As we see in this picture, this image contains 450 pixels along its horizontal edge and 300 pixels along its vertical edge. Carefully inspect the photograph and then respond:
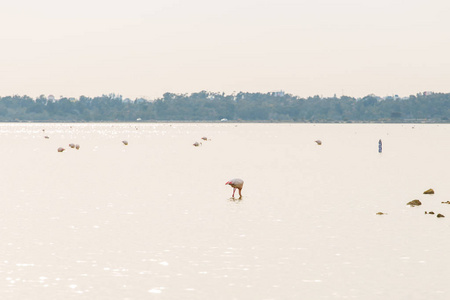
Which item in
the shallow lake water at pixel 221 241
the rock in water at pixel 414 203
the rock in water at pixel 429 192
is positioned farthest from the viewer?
the rock in water at pixel 429 192

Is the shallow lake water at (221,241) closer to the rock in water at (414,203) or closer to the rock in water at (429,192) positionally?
the rock in water at (429,192)

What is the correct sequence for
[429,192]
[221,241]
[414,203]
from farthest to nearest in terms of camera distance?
1. [429,192]
2. [414,203]
3. [221,241]

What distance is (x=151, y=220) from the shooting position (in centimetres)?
3014

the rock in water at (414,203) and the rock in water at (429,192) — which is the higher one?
the rock in water at (414,203)

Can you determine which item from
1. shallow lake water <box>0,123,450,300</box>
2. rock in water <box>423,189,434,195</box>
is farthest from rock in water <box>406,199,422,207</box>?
rock in water <box>423,189,434,195</box>

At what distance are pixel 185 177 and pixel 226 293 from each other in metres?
35.6

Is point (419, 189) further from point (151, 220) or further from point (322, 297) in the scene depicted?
point (322, 297)

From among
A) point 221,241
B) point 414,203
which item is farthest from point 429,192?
point 221,241

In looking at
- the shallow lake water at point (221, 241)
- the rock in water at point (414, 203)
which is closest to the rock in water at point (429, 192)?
the shallow lake water at point (221, 241)

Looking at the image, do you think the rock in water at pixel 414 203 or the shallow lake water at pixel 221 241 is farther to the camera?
the rock in water at pixel 414 203

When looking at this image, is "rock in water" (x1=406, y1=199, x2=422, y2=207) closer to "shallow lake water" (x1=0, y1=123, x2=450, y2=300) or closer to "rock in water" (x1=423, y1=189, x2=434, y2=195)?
"shallow lake water" (x1=0, y1=123, x2=450, y2=300)

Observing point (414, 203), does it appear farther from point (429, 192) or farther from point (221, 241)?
point (221, 241)

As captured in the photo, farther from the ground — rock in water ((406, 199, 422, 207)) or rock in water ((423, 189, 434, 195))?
rock in water ((406, 199, 422, 207))

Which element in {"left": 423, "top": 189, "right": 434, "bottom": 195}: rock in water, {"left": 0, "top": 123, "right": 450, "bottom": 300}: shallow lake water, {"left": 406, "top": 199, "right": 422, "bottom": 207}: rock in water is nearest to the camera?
{"left": 0, "top": 123, "right": 450, "bottom": 300}: shallow lake water
